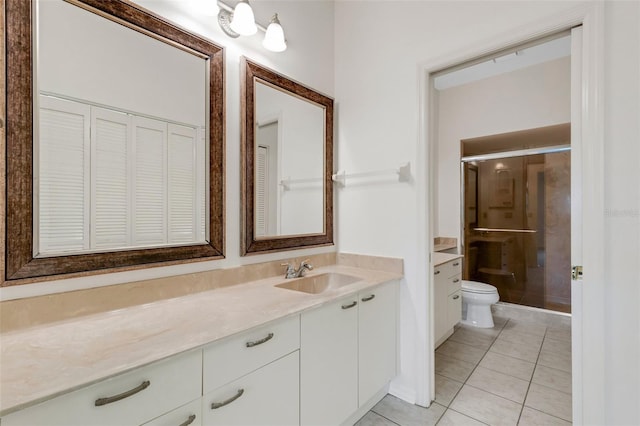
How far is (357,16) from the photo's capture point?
2.18 metres

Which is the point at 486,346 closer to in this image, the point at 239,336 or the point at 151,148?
the point at 239,336

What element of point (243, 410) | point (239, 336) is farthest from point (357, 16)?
point (243, 410)

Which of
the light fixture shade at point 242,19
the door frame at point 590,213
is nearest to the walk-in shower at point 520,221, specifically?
the door frame at point 590,213

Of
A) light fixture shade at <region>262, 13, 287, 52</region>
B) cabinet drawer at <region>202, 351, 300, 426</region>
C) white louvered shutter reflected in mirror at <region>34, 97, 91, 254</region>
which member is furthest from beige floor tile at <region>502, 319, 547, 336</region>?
Answer: white louvered shutter reflected in mirror at <region>34, 97, 91, 254</region>

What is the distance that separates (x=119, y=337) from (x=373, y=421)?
1488 millimetres

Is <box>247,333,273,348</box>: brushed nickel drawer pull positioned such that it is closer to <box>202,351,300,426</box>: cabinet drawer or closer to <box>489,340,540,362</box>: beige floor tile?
<box>202,351,300,426</box>: cabinet drawer

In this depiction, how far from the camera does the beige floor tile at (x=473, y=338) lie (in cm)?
264

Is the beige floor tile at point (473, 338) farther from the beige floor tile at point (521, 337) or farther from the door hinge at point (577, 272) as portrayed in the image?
the door hinge at point (577, 272)

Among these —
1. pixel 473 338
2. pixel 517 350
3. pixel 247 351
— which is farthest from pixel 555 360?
pixel 247 351

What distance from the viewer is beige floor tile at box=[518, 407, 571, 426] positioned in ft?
5.35

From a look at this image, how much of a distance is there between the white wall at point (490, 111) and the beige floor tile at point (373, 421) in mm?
2449

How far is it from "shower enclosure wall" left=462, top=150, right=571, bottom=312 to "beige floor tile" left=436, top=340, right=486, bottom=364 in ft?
4.58

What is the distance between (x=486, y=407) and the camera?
177 cm

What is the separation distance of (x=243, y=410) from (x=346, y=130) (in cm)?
191
